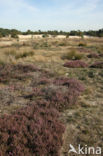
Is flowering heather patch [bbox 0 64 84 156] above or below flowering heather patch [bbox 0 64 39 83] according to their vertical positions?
below

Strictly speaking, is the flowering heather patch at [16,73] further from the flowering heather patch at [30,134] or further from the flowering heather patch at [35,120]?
the flowering heather patch at [30,134]

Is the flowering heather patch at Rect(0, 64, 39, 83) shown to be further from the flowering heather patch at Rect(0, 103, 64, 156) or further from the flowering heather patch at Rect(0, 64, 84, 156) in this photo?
the flowering heather patch at Rect(0, 103, 64, 156)

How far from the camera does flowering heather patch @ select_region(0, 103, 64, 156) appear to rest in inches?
136

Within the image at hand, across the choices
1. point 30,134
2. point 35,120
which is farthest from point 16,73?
point 30,134

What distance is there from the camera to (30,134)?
3.87 meters

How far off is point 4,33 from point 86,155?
235ft

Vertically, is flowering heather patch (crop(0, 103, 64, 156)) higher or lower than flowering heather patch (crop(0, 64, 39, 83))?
lower

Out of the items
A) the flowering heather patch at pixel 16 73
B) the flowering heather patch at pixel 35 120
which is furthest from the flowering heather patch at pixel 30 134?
the flowering heather patch at pixel 16 73

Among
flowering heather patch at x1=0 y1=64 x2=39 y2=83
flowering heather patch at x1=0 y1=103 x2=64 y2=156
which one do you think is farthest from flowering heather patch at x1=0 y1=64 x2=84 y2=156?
flowering heather patch at x1=0 y1=64 x2=39 y2=83

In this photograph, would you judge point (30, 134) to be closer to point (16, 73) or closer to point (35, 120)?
point (35, 120)

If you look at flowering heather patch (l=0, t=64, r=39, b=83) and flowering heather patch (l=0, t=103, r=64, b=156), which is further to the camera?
flowering heather patch (l=0, t=64, r=39, b=83)

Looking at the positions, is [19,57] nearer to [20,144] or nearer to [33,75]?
[33,75]

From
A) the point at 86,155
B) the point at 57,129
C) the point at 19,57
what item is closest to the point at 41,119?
the point at 57,129

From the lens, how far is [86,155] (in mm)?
3561
